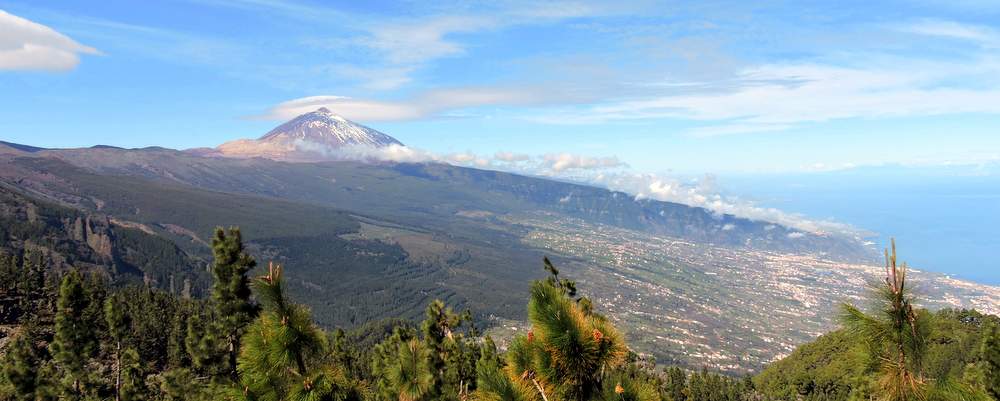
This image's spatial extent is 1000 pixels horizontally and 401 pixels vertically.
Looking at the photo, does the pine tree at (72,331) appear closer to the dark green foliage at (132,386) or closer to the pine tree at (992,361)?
the dark green foliage at (132,386)

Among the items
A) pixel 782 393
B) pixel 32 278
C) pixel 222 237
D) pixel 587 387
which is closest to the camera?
pixel 587 387

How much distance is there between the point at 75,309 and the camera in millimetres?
26734

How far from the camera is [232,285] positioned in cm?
1291

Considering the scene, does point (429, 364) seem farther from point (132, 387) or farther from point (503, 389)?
point (503, 389)

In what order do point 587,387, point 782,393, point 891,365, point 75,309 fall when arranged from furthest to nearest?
point 782,393 → point 75,309 → point 587,387 → point 891,365

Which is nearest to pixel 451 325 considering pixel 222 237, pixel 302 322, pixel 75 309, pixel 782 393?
pixel 222 237

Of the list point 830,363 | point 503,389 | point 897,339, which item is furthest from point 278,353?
point 830,363

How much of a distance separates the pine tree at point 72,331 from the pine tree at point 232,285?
783 inches

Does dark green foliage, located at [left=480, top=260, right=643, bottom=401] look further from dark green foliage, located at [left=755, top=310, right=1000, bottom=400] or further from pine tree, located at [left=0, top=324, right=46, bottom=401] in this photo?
dark green foliage, located at [left=755, top=310, right=1000, bottom=400]

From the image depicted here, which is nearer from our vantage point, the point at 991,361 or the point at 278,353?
the point at 278,353

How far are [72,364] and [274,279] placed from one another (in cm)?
2879

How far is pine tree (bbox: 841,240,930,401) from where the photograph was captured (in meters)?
5.74

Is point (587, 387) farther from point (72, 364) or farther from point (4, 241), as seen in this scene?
point (4, 241)

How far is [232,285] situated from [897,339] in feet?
43.8
